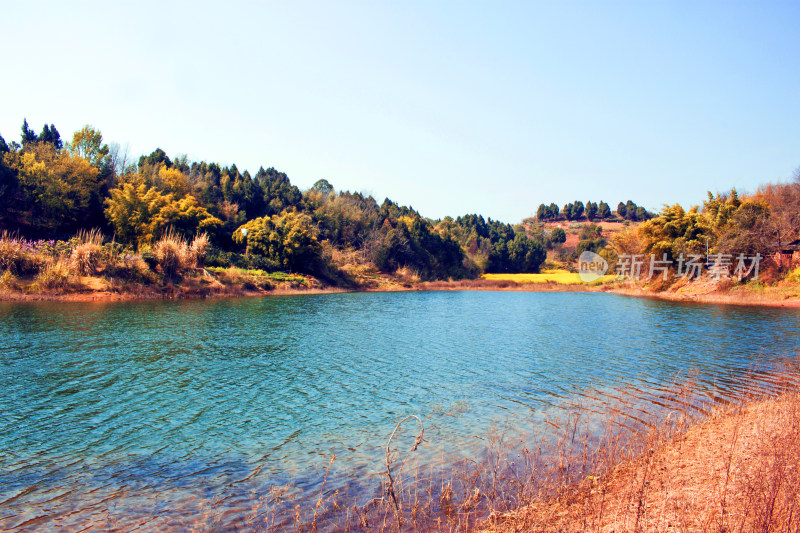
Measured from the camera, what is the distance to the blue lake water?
669 centimetres

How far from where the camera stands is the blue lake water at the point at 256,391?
22.0ft

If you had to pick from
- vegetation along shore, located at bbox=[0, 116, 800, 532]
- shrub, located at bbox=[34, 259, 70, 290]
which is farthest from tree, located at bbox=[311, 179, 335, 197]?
shrub, located at bbox=[34, 259, 70, 290]

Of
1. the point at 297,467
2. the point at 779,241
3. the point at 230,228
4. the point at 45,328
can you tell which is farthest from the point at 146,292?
the point at 779,241

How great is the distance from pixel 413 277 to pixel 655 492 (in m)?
59.8

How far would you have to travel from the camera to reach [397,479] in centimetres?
703

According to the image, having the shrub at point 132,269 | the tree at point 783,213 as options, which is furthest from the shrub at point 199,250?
the tree at point 783,213

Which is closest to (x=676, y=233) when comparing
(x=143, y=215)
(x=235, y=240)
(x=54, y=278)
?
(x=235, y=240)

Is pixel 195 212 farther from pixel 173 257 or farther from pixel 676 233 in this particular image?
pixel 676 233

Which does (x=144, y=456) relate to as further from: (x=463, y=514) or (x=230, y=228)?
(x=230, y=228)

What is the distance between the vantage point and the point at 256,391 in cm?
1181

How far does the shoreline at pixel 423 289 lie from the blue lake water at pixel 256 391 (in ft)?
17.8

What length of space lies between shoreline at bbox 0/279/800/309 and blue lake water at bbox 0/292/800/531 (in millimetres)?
5415

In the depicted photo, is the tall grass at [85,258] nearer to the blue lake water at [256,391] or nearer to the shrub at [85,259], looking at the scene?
the shrub at [85,259]

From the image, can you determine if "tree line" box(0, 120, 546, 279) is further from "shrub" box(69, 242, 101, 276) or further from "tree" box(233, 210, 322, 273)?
"shrub" box(69, 242, 101, 276)
